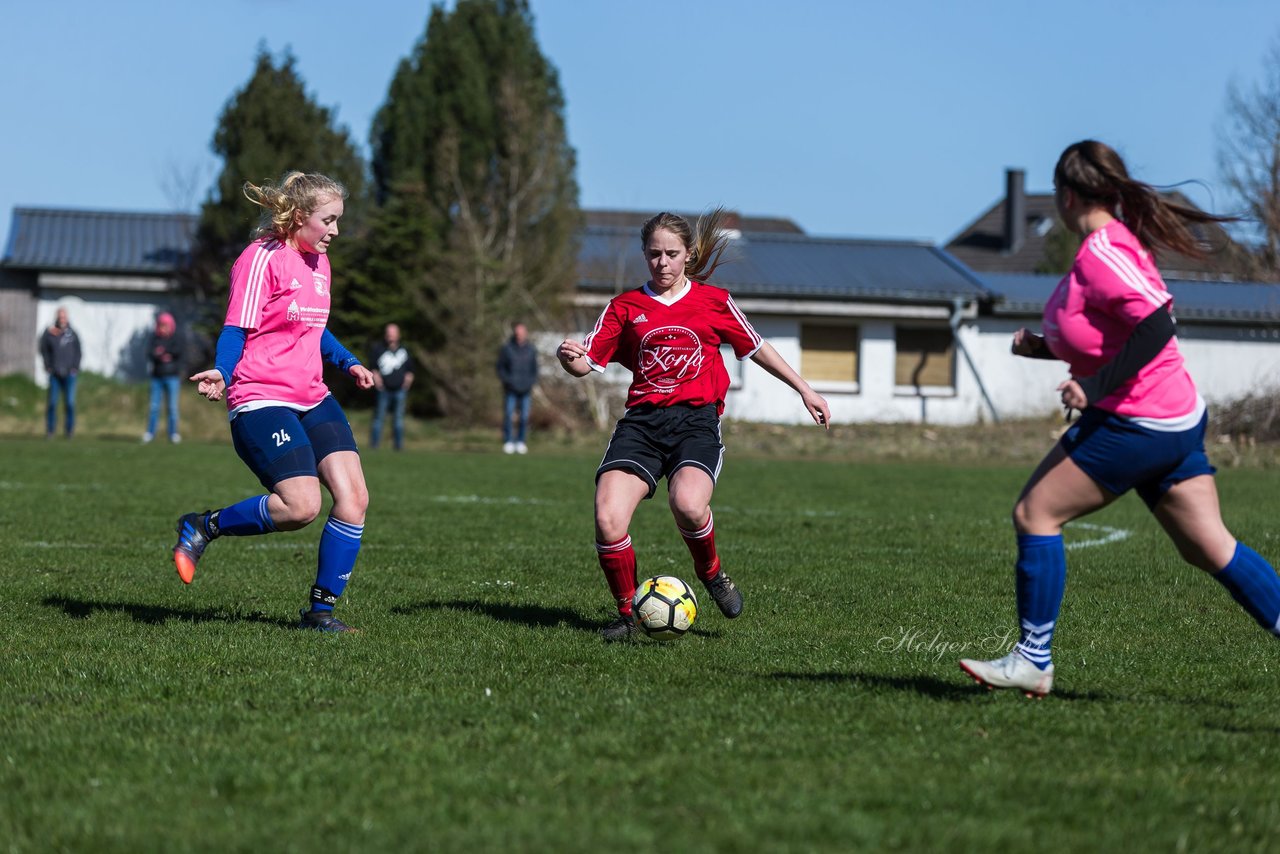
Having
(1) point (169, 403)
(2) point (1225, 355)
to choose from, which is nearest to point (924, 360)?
(2) point (1225, 355)

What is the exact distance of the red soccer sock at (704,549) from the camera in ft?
21.2

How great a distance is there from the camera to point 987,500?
14461mm

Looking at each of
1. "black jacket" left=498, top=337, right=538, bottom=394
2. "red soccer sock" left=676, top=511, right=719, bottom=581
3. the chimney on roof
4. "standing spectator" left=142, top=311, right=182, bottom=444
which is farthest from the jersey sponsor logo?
the chimney on roof

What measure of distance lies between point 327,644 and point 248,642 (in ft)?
1.09

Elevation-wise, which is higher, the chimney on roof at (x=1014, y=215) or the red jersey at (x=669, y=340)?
the chimney on roof at (x=1014, y=215)

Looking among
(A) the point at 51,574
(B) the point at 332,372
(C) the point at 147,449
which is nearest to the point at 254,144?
(B) the point at 332,372

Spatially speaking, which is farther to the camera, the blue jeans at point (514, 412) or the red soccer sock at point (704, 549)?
the blue jeans at point (514, 412)

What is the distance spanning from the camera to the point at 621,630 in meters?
6.27

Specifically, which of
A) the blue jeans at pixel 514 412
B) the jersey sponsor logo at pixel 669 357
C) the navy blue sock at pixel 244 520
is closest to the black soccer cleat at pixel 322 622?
the navy blue sock at pixel 244 520

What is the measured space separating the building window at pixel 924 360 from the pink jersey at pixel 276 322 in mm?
28102

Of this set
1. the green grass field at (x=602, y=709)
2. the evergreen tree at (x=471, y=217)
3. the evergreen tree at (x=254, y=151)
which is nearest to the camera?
the green grass field at (x=602, y=709)

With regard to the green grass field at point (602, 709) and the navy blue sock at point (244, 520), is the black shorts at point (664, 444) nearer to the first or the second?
the green grass field at point (602, 709)

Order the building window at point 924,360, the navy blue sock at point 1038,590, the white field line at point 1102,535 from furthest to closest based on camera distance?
the building window at point 924,360 < the white field line at point 1102,535 < the navy blue sock at point 1038,590

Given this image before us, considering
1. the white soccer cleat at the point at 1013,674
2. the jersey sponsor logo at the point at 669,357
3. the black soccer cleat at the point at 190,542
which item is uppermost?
the jersey sponsor logo at the point at 669,357
